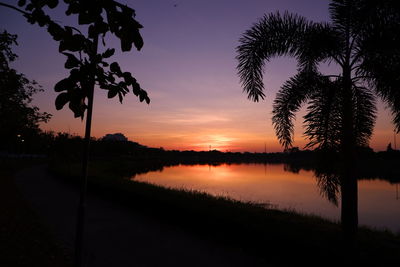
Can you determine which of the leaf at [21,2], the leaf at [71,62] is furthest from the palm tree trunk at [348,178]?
the leaf at [21,2]

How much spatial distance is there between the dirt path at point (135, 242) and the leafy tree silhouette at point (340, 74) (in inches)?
120

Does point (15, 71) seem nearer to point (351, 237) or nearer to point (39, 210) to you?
point (39, 210)

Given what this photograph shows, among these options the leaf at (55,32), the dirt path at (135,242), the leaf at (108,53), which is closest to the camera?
the leaf at (55,32)

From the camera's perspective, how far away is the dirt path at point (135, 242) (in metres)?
5.90

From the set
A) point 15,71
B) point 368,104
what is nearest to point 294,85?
point 368,104

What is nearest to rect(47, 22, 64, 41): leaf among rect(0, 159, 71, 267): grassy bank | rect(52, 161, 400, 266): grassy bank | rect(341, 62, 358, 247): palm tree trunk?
rect(0, 159, 71, 267): grassy bank

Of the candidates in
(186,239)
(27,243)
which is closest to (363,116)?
(186,239)

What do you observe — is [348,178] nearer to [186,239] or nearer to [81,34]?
[186,239]

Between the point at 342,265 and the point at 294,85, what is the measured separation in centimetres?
402

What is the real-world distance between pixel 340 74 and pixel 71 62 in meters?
6.10

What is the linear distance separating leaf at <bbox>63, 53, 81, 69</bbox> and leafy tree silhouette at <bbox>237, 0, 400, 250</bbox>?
Result: 17.1 ft

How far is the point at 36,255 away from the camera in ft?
19.1

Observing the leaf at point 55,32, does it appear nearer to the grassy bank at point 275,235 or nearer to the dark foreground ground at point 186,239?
the dark foreground ground at point 186,239

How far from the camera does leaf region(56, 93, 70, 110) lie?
1666 millimetres
